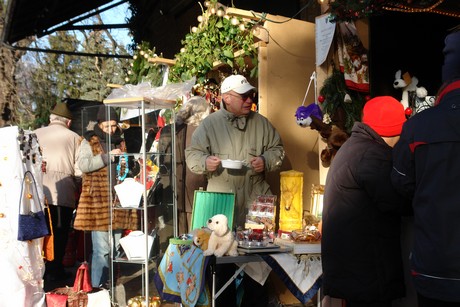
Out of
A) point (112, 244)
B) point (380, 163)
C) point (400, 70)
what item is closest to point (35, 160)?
point (112, 244)

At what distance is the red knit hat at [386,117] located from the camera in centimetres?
248

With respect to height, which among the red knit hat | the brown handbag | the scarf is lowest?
the brown handbag

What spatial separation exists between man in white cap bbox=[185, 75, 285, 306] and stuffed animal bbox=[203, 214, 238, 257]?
2.65 ft

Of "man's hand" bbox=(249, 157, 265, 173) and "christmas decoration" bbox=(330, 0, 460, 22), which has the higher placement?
"christmas decoration" bbox=(330, 0, 460, 22)

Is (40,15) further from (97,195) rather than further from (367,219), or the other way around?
(367,219)

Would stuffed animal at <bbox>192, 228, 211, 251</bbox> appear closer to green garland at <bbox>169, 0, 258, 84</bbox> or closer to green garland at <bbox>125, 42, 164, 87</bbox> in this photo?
green garland at <bbox>169, 0, 258, 84</bbox>

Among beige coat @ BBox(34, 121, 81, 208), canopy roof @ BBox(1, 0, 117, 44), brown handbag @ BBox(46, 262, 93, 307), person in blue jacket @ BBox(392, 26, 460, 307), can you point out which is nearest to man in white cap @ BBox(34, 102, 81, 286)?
beige coat @ BBox(34, 121, 81, 208)

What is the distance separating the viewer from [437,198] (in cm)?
188

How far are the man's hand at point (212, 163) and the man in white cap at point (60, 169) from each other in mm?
2147

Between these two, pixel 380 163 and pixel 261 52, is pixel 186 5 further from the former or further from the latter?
pixel 380 163

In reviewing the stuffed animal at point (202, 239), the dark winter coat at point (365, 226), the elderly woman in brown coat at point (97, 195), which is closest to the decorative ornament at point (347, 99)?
the dark winter coat at point (365, 226)

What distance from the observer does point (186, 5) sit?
8812 mm

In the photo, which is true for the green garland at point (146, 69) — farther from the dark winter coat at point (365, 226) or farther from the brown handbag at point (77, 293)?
the dark winter coat at point (365, 226)

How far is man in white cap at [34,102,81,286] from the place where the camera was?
5.26 metres
